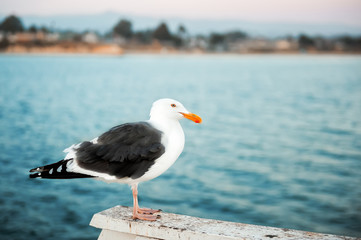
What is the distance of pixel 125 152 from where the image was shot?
3111mm

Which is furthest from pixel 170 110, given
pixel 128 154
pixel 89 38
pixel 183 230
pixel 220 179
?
pixel 89 38

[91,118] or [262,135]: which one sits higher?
[91,118]

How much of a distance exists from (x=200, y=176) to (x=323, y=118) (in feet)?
46.3

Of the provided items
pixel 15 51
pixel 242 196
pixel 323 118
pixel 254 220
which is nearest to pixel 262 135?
pixel 323 118

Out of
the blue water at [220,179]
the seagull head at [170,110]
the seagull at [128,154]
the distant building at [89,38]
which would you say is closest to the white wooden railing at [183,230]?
the seagull at [128,154]

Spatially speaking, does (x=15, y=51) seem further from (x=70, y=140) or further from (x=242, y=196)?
(x=242, y=196)

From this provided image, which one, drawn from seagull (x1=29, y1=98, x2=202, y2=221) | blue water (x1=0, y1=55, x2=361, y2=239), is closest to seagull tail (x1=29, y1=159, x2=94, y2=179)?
seagull (x1=29, y1=98, x2=202, y2=221)

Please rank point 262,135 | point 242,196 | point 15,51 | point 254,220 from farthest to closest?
point 15,51, point 262,135, point 242,196, point 254,220

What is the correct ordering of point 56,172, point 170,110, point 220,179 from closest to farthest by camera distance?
point 56,172
point 170,110
point 220,179

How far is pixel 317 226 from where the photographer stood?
27.8 feet

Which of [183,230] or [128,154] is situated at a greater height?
[128,154]

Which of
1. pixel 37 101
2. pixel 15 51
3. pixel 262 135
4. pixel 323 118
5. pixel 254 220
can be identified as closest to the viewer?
pixel 254 220

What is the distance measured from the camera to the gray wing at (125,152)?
310cm

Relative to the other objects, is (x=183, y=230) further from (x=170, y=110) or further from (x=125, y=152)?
(x=170, y=110)
